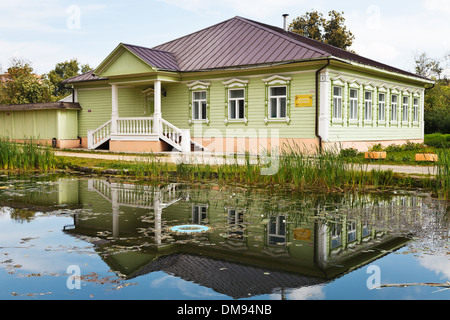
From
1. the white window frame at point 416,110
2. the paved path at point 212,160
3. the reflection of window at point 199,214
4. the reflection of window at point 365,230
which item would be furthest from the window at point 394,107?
the reflection of window at point 365,230

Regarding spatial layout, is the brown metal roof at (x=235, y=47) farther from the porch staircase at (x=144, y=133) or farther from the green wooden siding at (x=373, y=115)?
the porch staircase at (x=144, y=133)

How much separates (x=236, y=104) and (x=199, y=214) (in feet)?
49.3

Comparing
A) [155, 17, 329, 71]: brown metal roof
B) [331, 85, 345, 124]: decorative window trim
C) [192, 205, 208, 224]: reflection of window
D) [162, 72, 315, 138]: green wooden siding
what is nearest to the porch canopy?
[162, 72, 315, 138]: green wooden siding

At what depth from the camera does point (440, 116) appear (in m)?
36.7

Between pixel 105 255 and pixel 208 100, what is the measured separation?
18625mm

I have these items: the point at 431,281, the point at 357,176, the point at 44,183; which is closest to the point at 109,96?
the point at 44,183

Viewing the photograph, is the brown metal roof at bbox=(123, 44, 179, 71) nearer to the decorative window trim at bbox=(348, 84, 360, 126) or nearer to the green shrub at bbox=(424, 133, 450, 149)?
the decorative window trim at bbox=(348, 84, 360, 126)

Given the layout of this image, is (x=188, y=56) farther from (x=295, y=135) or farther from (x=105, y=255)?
(x=105, y=255)

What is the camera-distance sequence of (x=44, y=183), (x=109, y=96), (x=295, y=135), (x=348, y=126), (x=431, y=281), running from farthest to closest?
(x=109, y=96) → (x=348, y=126) → (x=295, y=135) → (x=44, y=183) → (x=431, y=281)

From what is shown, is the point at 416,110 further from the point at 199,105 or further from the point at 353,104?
the point at 199,105

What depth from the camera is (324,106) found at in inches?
811

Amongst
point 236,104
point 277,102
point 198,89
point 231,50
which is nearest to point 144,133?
point 198,89

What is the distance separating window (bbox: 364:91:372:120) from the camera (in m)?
24.5

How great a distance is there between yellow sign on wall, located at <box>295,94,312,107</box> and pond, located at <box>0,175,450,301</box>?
35.0ft
